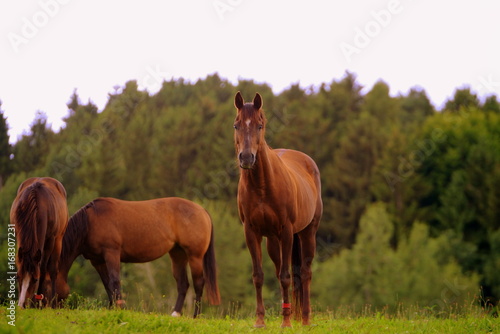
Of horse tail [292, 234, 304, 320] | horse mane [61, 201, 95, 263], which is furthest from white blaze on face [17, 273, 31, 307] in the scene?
horse tail [292, 234, 304, 320]

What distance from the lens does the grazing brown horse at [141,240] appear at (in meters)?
12.0

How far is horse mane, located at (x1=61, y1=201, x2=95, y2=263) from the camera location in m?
11.9

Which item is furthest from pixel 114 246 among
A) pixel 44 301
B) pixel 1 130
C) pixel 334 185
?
pixel 334 185

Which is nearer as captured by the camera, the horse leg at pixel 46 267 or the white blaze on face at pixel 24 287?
the white blaze on face at pixel 24 287

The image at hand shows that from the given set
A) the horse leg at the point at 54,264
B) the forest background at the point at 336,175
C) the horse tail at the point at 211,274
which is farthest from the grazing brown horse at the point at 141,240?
the forest background at the point at 336,175

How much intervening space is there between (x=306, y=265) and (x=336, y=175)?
4634 centimetres

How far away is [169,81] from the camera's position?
246 feet

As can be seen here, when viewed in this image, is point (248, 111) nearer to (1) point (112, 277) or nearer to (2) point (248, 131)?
(2) point (248, 131)

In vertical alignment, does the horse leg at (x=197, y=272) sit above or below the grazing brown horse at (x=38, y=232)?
below

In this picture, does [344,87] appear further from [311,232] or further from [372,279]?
[311,232]

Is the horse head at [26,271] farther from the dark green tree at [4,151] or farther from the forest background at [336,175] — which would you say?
the dark green tree at [4,151]

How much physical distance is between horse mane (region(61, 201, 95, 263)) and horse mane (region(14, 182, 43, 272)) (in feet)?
5.68

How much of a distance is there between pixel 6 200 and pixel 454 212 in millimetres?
32259

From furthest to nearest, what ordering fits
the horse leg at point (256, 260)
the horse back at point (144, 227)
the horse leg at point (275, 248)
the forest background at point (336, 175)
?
the forest background at point (336, 175) < the horse back at point (144, 227) < the horse leg at point (275, 248) < the horse leg at point (256, 260)
